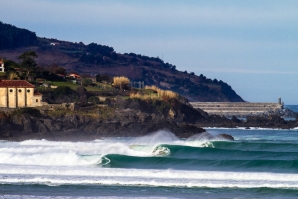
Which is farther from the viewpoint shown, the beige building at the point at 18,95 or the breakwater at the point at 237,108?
the breakwater at the point at 237,108

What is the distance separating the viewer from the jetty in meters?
96.3

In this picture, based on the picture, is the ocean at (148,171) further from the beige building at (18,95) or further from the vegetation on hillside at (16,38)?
the vegetation on hillside at (16,38)

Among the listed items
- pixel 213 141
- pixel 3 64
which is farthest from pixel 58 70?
pixel 213 141

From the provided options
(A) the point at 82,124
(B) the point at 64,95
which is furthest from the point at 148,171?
(B) the point at 64,95

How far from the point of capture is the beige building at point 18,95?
60.2 m

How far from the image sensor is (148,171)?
99.1ft

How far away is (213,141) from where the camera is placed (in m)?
47.1

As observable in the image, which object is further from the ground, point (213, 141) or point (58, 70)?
point (58, 70)

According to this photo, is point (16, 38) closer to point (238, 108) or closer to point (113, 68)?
point (113, 68)

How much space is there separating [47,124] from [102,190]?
89.8 feet

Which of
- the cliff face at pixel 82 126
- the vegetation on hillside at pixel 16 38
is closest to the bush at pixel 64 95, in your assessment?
the cliff face at pixel 82 126

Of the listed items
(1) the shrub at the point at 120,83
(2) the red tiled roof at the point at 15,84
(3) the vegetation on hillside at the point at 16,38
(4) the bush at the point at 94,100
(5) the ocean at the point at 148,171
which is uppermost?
(3) the vegetation on hillside at the point at 16,38

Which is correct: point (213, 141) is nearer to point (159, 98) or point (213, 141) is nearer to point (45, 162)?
point (45, 162)

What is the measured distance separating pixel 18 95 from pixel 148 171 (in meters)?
32.6
